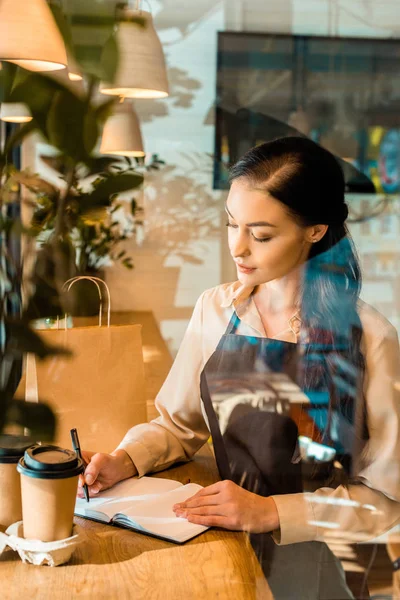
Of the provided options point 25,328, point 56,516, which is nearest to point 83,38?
point 25,328

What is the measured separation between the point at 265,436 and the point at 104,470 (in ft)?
0.94

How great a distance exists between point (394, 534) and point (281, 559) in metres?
0.18

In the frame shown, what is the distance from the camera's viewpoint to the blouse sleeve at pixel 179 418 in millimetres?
1245

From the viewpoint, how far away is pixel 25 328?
17.5 inches

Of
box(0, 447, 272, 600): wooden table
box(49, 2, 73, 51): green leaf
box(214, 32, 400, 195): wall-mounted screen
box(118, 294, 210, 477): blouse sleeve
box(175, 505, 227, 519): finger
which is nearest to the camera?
box(49, 2, 73, 51): green leaf

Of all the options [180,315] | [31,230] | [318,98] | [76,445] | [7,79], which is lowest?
[76,445]

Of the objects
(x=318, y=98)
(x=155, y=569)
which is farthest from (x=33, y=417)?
(x=318, y=98)

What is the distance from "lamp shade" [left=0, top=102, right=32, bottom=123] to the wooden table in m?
0.55

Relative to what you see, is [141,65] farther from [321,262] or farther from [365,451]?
[365,451]

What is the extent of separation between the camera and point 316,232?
44.6 inches

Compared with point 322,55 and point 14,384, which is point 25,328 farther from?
point 322,55

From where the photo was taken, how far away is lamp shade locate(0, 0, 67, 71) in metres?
0.58

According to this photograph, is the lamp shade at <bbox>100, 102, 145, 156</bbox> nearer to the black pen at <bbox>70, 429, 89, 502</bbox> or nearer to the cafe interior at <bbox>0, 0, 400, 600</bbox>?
the cafe interior at <bbox>0, 0, 400, 600</bbox>

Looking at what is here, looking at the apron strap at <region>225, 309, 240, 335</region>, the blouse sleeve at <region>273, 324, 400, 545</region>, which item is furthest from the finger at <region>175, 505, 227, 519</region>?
Answer: the apron strap at <region>225, 309, 240, 335</region>
